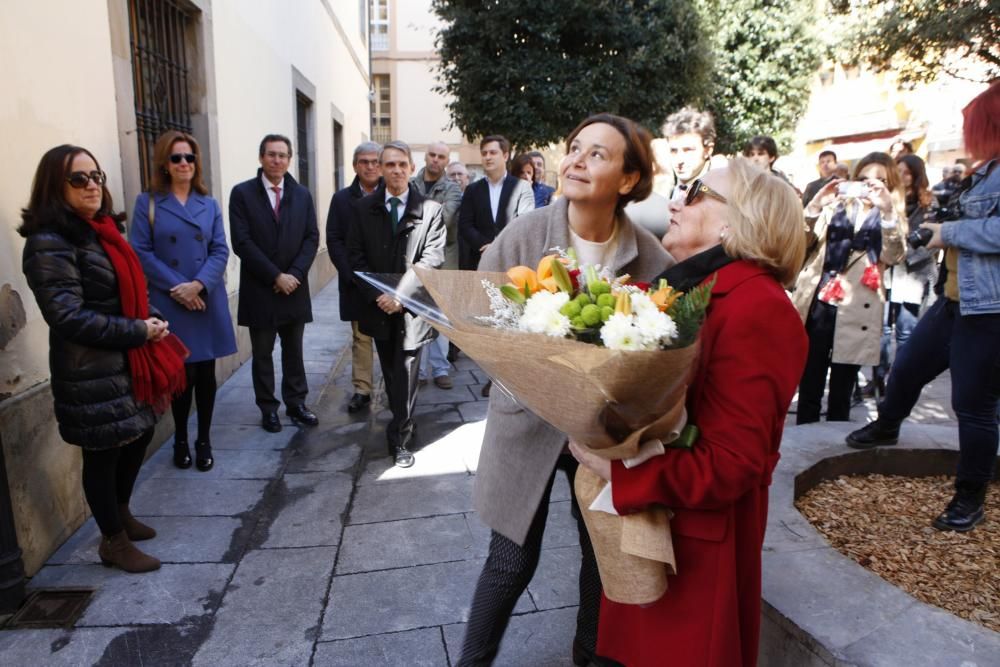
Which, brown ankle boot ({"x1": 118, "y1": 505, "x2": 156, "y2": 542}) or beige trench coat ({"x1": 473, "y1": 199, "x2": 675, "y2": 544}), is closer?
beige trench coat ({"x1": 473, "y1": 199, "x2": 675, "y2": 544})

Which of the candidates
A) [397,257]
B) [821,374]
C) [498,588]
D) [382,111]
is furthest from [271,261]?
[382,111]

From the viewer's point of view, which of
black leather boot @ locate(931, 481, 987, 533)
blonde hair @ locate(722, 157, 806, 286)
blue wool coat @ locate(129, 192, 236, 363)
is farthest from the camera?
blue wool coat @ locate(129, 192, 236, 363)

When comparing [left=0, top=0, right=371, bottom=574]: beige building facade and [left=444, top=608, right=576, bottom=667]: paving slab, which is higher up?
[left=0, top=0, right=371, bottom=574]: beige building facade

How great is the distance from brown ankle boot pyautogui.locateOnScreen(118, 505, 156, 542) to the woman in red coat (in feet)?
8.56

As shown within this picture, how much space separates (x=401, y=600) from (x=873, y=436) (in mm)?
2474

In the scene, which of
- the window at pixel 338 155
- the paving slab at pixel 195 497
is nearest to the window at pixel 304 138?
the window at pixel 338 155

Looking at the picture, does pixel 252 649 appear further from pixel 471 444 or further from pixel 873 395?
pixel 873 395

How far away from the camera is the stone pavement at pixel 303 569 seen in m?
2.70

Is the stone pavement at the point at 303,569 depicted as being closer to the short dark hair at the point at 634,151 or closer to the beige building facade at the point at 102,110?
the beige building facade at the point at 102,110

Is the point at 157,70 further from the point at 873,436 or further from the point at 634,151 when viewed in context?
the point at 873,436

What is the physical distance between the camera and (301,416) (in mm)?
5363

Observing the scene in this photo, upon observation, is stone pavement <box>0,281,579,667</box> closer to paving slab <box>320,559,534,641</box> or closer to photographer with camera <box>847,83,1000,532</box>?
paving slab <box>320,559,534,641</box>

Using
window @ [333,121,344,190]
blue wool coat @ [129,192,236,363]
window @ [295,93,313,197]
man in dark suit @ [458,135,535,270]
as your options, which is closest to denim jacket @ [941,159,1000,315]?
man in dark suit @ [458,135,535,270]

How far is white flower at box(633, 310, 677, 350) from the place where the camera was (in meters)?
1.34
